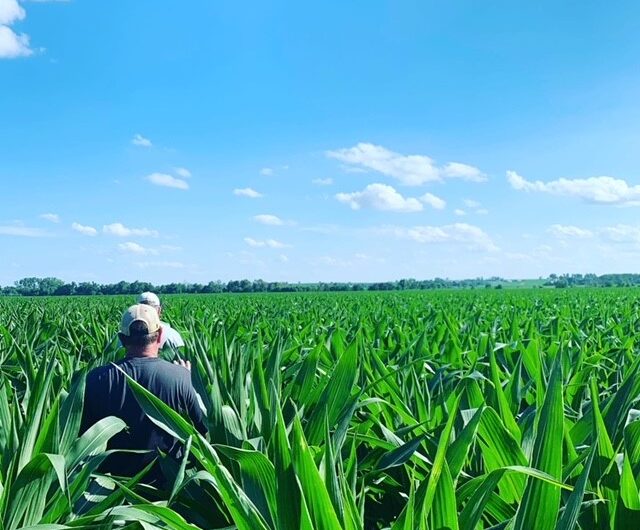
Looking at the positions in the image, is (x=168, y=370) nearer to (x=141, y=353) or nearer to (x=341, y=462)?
(x=141, y=353)

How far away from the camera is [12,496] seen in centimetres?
189

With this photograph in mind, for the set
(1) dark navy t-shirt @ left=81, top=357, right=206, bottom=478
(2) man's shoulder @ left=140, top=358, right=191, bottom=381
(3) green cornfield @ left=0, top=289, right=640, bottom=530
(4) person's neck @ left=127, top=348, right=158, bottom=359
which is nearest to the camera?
(3) green cornfield @ left=0, top=289, right=640, bottom=530

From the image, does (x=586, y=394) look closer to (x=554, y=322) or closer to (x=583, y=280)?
(x=554, y=322)

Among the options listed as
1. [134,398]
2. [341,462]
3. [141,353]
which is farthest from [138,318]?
[341,462]

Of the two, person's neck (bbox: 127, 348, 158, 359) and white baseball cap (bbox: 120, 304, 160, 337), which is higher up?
white baseball cap (bbox: 120, 304, 160, 337)

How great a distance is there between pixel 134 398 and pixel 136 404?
0.14 feet

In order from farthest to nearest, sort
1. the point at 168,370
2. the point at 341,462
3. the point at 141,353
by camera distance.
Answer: the point at 141,353 < the point at 168,370 < the point at 341,462

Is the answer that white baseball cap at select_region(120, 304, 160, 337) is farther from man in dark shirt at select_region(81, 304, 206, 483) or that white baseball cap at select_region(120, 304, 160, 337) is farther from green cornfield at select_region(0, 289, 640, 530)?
green cornfield at select_region(0, 289, 640, 530)

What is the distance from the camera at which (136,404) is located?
3.13m

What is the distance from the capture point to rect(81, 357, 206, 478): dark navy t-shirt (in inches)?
120

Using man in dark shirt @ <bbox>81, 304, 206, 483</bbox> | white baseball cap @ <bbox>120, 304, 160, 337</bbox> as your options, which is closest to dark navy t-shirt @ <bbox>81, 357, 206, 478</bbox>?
man in dark shirt @ <bbox>81, 304, 206, 483</bbox>

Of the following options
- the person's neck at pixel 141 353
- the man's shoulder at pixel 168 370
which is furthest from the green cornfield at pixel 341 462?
the person's neck at pixel 141 353

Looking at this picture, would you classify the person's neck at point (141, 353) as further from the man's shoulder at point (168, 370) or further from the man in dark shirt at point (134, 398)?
the man's shoulder at point (168, 370)

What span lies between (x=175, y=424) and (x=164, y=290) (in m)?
92.0
